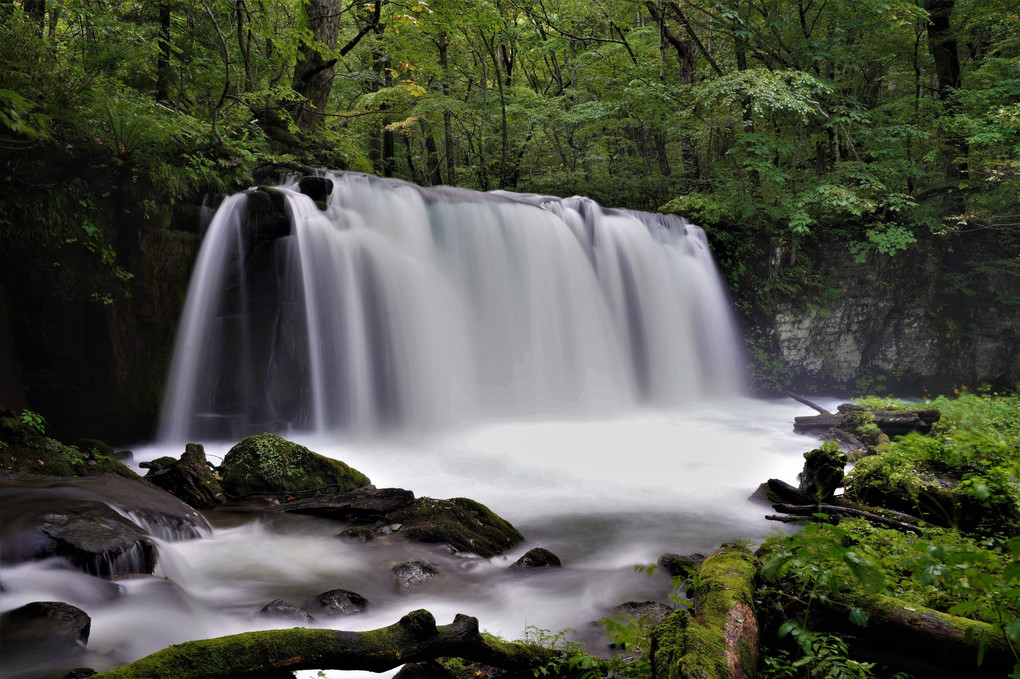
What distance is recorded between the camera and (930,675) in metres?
2.24

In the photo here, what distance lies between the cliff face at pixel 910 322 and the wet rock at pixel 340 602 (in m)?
12.5

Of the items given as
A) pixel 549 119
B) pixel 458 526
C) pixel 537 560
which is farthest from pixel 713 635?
pixel 549 119

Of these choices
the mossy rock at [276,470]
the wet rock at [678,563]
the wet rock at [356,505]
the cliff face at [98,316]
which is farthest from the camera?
the cliff face at [98,316]

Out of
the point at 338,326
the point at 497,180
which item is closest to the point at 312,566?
the point at 338,326

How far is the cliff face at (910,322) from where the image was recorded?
13.8 metres

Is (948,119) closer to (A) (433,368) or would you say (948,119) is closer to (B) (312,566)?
(A) (433,368)

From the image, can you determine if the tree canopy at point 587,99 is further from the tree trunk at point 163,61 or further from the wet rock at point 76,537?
the wet rock at point 76,537

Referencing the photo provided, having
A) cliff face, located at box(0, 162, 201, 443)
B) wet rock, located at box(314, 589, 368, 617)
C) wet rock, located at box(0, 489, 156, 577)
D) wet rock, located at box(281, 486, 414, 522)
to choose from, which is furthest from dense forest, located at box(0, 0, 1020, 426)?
wet rock, located at box(314, 589, 368, 617)

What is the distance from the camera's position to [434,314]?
9.50 m

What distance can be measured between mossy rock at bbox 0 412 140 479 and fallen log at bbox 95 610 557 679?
3.44 metres

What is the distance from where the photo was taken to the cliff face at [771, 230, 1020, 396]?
13.8 metres

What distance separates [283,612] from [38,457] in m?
2.89

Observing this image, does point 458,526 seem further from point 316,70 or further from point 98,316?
point 316,70

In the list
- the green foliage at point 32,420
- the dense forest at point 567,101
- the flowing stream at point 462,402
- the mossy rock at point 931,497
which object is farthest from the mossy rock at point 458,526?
the dense forest at point 567,101
